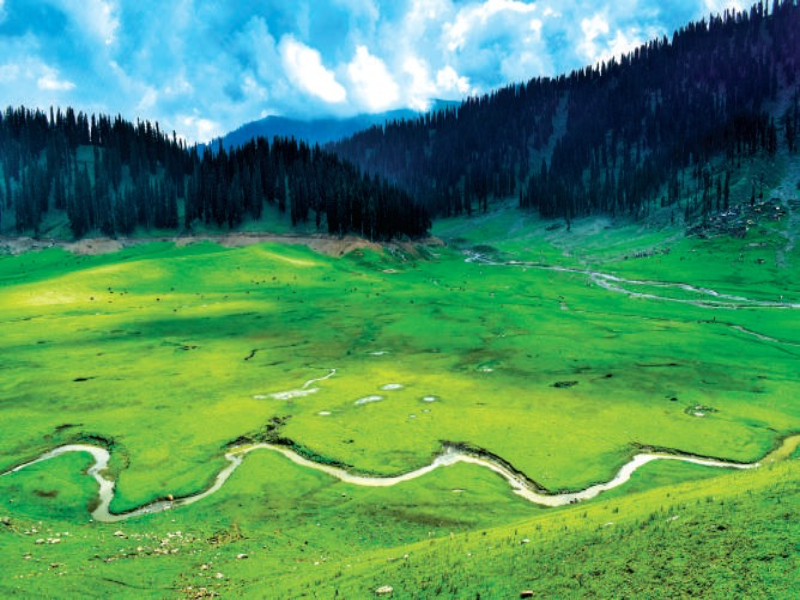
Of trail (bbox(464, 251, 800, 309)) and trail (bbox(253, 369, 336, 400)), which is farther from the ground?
trail (bbox(464, 251, 800, 309))

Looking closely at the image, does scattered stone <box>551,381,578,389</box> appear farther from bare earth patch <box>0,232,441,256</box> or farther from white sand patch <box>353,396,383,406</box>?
bare earth patch <box>0,232,441,256</box>

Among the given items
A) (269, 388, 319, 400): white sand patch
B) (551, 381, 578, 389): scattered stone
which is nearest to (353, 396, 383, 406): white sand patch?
(269, 388, 319, 400): white sand patch

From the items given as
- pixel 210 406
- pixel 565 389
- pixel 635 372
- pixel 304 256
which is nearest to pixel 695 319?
pixel 635 372

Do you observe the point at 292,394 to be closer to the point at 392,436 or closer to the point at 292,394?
the point at 292,394

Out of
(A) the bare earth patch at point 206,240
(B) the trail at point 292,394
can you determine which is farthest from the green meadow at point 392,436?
(A) the bare earth patch at point 206,240

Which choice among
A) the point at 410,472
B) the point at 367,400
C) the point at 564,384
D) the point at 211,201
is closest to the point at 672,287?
the point at 564,384
